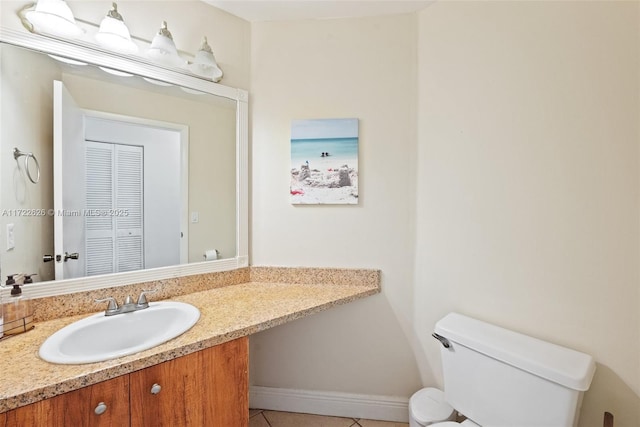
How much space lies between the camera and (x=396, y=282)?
5.40ft

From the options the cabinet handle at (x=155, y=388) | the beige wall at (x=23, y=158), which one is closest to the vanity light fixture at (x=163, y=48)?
the beige wall at (x=23, y=158)

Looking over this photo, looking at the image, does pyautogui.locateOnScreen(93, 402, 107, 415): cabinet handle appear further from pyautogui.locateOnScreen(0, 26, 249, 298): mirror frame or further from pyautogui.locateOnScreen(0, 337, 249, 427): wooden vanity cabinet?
pyautogui.locateOnScreen(0, 26, 249, 298): mirror frame

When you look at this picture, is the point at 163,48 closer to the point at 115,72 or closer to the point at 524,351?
the point at 115,72

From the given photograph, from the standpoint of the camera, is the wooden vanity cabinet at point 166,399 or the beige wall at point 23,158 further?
the beige wall at point 23,158

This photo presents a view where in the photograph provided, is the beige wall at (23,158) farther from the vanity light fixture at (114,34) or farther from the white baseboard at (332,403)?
the white baseboard at (332,403)

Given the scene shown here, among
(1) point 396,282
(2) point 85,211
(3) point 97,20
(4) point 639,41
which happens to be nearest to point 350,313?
(1) point 396,282

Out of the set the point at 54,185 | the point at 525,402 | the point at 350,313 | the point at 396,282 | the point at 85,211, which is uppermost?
the point at 54,185

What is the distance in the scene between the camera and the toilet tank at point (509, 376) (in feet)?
3.32

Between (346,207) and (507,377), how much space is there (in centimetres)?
105

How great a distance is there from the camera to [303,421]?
1.67 m

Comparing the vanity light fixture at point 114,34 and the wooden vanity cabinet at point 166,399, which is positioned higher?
the vanity light fixture at point 114,34

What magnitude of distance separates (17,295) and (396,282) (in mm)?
1681

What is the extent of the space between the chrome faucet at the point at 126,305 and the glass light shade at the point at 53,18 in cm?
114

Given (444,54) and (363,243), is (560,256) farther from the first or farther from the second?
(444,54)
